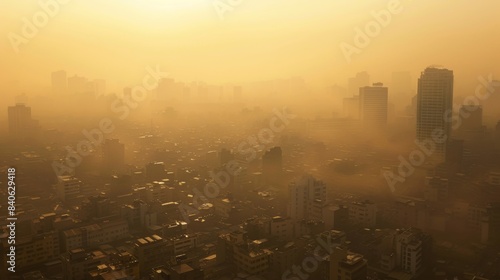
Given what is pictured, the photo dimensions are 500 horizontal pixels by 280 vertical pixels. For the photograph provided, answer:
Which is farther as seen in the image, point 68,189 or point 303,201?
point 68,189

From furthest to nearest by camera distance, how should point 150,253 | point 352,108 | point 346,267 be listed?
point 352,108, point 150,253, point 346,267

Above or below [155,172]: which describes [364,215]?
below

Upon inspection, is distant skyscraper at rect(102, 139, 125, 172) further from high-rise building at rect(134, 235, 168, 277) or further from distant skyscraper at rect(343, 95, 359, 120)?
distant skyscraper at rect(343, 95, 359, 120)

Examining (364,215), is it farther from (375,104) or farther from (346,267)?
(375,104)

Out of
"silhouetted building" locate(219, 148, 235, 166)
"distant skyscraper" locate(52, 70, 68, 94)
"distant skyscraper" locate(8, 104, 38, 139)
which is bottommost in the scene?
"silhouetted building" locate(219, 148, 235, 166)

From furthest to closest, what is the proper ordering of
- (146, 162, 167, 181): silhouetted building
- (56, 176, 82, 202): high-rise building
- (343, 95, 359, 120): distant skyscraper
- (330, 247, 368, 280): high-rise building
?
1. (343, 95, 359, 120): distant skyscraper
2. (146, 162, 167, 181): silhouetted building
3. (56, 176, 82, 202): high-rise building
4. (330, 247, 368, 280): high-rise building

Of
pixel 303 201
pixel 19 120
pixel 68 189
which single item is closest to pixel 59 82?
pixel 19 120

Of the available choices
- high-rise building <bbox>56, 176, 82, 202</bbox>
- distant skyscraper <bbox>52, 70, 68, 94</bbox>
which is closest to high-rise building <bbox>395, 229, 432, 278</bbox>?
high-rise building <bbox>56, 176, 82, 202</bbox>
